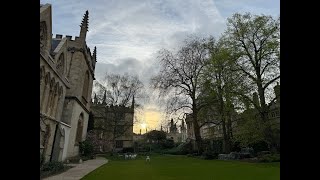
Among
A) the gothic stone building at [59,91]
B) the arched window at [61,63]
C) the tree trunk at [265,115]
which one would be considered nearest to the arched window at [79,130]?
the gothic stone building at [59,91]

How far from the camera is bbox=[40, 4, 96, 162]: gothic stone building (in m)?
20.4

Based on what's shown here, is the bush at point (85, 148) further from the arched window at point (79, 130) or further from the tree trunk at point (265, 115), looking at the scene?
the tree trunk at point (265, 115)

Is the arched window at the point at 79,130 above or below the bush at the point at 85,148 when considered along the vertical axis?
above

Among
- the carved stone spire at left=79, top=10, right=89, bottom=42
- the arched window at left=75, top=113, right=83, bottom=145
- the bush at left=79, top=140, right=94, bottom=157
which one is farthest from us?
the bush at left=79, top=140, right=94, bottom=157

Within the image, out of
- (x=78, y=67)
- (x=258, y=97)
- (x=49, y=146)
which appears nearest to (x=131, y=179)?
(x=49, y=146)

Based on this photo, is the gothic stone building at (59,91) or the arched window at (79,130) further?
the arched window at (79,130)

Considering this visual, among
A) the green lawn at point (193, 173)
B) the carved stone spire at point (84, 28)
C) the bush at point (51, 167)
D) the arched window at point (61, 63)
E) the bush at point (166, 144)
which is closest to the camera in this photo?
the green lawn at point (193, 173)

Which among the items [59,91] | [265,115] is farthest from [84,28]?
[265,115]

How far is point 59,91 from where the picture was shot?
26281 mm

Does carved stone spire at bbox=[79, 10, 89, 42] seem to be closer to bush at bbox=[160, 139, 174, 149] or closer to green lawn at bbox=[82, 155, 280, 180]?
green lawn at bbox=[82, 155, 280, 180]

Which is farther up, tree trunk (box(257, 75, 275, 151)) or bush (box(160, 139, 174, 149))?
tree trunk (box(257, 75, 275, 151))

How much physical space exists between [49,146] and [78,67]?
12232 millimetres

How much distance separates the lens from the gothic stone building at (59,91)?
66.9 ft

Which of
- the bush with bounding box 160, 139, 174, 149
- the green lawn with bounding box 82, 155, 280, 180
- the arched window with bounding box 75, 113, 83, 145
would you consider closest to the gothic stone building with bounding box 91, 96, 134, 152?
the bush with bounding box 160, 139, 174, 149
